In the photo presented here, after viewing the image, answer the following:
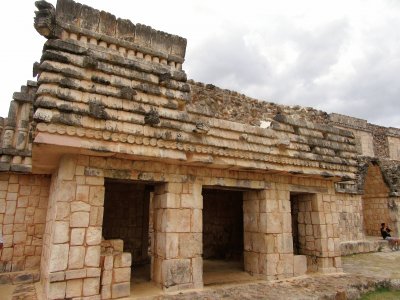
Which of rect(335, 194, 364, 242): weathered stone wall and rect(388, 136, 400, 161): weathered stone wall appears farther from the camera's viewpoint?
rect(388, 136, 400, 161): weathered stone wall

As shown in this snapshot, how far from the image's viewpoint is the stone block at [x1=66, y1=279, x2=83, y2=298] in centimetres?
440

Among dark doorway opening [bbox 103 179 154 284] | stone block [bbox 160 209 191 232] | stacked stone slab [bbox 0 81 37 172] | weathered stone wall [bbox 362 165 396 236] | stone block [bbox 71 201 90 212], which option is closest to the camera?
stone block [bbox 71 201 90 212]

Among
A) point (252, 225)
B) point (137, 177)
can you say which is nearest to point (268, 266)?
point (252, 225)

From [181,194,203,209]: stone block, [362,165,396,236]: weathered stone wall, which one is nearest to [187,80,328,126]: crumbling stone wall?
[181,194,203,209]: stone block

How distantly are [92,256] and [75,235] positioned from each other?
41 cm

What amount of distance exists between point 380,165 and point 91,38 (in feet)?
43.7

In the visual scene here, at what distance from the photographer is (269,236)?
6.40 meters

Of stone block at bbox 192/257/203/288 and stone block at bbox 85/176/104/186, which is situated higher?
stone block at bbox 85/176/104/186

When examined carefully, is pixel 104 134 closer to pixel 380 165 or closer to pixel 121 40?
pixel 121 40

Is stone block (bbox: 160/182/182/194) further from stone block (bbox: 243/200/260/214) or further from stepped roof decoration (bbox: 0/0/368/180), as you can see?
stone block (bbox: 243/200/260/214)

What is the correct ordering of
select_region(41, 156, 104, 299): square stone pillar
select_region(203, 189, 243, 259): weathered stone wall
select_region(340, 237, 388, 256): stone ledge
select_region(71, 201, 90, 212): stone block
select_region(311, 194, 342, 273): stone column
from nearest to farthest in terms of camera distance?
select_region(41, 156, 104, 299): square stone pillar → select_region(71, 201, 90, 212): stone block → select_region(311, 194, 342, 273): stone column → select_region(203, 189, 243, 259): weathered stone wall → select_region(340, 237, 388, 256): stone ledge

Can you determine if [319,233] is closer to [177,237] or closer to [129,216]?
[177,237]

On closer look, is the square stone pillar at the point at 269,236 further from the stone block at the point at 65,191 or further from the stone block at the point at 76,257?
the stone block at the point at 65,191

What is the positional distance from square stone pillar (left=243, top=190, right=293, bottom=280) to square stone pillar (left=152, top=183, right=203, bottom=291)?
155 cm
